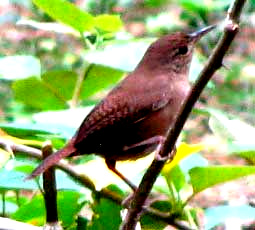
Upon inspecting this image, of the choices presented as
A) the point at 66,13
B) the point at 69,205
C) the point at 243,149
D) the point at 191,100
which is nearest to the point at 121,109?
the point at 66,13

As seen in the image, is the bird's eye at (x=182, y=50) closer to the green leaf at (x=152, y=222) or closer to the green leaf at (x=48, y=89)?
the green leaf at (x=48, y=89)

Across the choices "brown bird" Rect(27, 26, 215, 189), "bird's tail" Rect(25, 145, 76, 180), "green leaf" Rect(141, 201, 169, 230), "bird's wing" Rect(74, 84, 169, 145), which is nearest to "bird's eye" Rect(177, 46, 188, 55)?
"brown bird" Rect(27, 26, 215, 189)

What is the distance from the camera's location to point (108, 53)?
5.29 feet

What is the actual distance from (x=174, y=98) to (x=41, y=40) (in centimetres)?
461

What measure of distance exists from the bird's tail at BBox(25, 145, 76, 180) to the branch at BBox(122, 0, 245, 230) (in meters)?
0.16

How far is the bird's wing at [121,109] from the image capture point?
A: 67.3 inches

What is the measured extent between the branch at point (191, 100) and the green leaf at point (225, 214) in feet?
0.86

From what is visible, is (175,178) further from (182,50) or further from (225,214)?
(182,50)

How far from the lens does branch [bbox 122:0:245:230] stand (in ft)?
3.19

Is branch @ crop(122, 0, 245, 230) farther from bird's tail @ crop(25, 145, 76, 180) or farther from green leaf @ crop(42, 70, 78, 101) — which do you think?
green leaf @ crop(42, 70, 78, 101)

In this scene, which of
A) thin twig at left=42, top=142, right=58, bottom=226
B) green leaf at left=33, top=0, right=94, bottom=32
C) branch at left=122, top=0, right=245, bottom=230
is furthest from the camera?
green leaf at left=33, top=0, right=94, bottom=32

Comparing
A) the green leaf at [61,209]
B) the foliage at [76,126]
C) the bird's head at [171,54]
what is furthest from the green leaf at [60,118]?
the bird's head at [171,54]

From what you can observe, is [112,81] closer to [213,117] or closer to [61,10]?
[61,10]

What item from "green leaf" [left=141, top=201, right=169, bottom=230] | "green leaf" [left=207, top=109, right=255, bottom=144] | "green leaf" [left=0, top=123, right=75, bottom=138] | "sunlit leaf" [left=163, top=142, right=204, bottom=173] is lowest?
"green leaf" [left=141, top=201, right=169, bottom=230]
